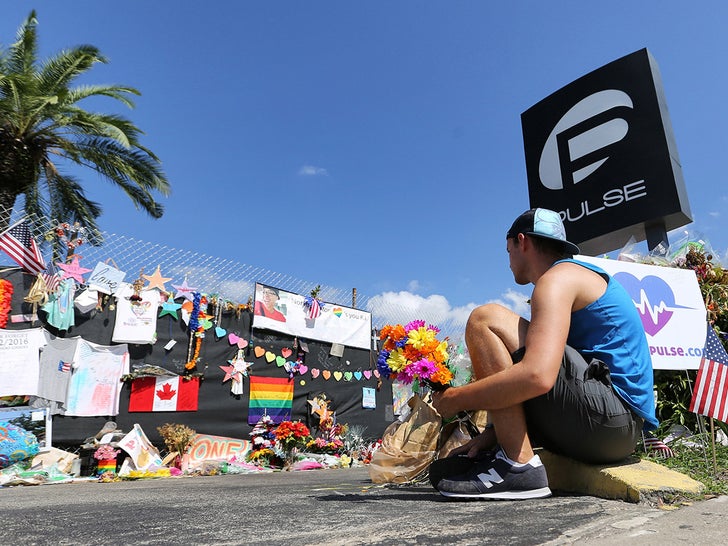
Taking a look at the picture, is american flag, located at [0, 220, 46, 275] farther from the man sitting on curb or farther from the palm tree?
the man sitting on curb

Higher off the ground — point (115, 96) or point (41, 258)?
point (115, 96)

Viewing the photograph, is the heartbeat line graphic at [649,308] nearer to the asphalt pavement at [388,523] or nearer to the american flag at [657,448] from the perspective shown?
the american flag at [657,448]

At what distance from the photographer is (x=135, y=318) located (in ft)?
20.9

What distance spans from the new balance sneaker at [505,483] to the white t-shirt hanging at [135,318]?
5747 mm

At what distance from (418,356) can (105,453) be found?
4.72 meters

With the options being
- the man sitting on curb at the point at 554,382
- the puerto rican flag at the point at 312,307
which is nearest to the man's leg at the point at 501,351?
the man sitting on curb at the point at 554,382

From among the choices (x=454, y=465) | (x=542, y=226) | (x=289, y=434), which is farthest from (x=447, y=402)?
(x=289, y=434)

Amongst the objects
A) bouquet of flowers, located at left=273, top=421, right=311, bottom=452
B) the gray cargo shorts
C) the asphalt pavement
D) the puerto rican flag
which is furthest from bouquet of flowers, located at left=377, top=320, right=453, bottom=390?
the puerto rican flag

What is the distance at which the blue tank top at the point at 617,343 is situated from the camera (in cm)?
169

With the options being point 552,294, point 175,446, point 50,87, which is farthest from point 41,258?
point 552,294

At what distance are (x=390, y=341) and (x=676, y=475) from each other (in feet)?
3.90

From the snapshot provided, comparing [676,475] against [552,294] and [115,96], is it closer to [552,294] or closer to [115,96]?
[552,294]

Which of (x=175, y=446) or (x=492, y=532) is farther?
(x=175, y=446)

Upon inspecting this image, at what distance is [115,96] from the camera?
9.23m
